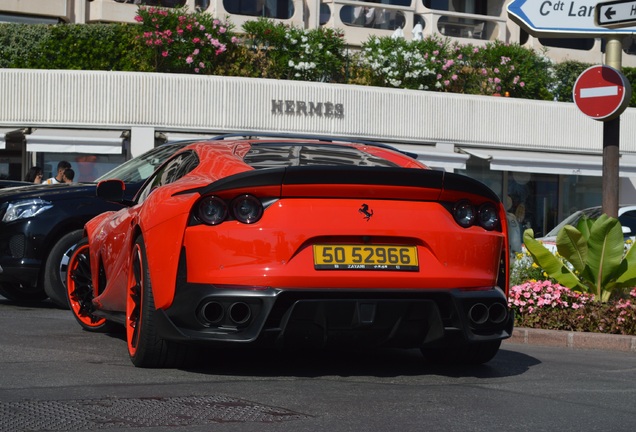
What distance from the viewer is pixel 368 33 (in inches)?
1618

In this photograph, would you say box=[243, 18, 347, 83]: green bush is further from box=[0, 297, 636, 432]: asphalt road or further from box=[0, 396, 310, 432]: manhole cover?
box=[0, 396, 310, 432]: manhole cover

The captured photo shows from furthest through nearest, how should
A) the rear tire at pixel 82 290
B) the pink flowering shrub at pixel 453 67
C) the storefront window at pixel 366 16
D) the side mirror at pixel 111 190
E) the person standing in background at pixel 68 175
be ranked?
the storefront window at pixel 366 16
the pink flowering shrub at pixel 453 67
the person standing in background at pixel 68 175
the rear tire at pixel 82 290
the side mirror at pixel 111 190

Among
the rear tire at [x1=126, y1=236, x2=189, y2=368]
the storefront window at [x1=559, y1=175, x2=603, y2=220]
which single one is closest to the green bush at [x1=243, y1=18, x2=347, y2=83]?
the storefront window at [x1=559, y1=175, x2=603, y2=220]

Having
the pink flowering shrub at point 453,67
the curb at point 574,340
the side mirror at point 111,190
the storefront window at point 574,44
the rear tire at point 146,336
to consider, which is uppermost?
the storefront window at point 574,44

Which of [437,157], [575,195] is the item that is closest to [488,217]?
[437,157]

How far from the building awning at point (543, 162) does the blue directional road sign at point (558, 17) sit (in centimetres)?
1767

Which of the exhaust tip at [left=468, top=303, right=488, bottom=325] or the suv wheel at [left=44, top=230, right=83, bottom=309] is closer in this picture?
the exhaust tip at [left=468, top=303, right=488, bottom=325]

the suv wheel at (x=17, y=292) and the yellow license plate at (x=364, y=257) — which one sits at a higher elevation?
the yellow license plate at (x=364, y=257)

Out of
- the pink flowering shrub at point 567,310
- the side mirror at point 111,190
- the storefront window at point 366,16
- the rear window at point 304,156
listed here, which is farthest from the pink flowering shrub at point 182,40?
the rear window at point 304,156

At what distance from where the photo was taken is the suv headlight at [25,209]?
1142 centimetres

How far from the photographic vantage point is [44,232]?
37.2 ft

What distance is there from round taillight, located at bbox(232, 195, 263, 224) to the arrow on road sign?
604cm

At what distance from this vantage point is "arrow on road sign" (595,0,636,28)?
37.2 ft

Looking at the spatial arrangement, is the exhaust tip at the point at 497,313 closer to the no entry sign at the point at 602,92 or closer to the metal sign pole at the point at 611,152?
the no entry sign at the point at 602,92
